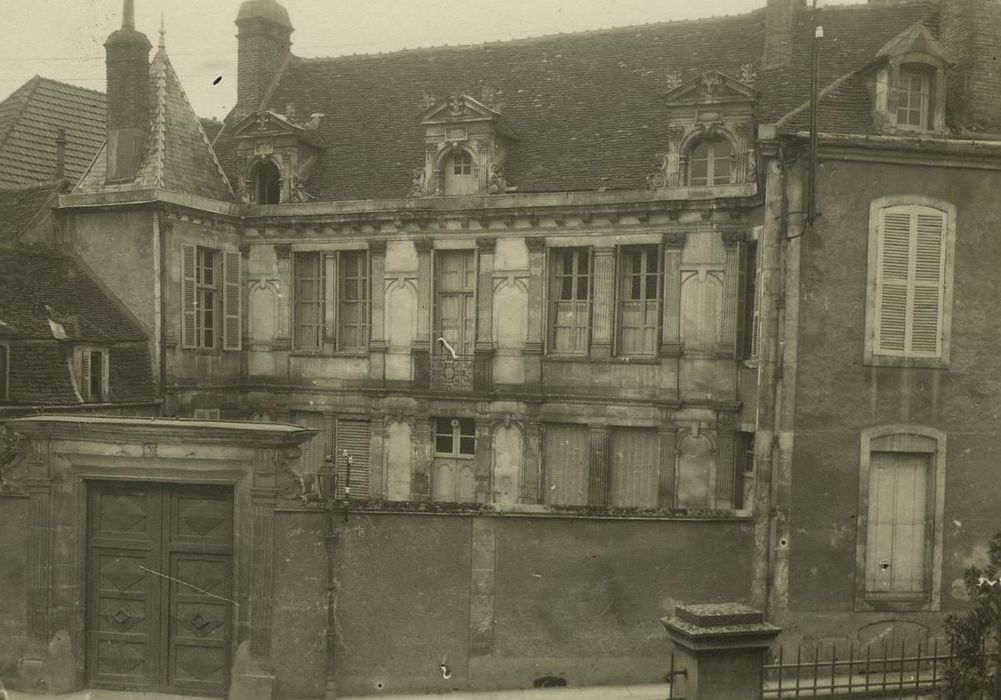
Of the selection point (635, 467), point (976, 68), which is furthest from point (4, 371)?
point (976, 68)

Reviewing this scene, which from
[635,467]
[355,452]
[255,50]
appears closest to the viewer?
[635,467]

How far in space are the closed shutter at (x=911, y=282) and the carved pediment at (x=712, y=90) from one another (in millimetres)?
4256

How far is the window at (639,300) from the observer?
57.4 ft

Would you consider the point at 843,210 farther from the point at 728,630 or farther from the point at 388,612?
the point at 388,612

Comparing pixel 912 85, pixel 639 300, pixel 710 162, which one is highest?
pixel 912 85

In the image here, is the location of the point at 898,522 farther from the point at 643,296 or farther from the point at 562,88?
the point at 562,88

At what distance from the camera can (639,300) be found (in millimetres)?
17641

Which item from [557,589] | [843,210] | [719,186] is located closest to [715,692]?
[557,589]

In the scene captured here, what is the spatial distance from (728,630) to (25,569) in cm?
895

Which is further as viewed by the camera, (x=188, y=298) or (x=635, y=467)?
(x=188, y=298)

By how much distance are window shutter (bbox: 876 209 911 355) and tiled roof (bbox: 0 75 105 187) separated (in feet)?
56.6

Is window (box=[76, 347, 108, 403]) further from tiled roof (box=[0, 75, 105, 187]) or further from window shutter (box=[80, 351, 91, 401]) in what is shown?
tiled roof (box=[0, 75, 105, 187])

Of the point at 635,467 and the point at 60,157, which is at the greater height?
the point at 60,157

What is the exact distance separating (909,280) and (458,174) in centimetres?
888
